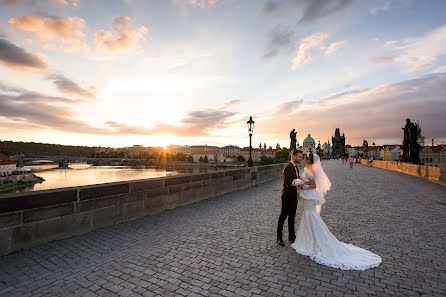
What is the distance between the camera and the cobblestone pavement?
3.18 metres

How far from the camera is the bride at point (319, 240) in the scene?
13.0 feet

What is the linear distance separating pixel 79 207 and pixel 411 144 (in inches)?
1239

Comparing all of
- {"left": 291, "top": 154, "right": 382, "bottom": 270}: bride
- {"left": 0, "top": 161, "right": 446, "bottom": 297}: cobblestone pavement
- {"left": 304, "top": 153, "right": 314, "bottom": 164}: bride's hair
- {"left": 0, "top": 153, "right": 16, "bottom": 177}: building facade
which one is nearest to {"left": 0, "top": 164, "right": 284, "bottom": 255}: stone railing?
{"left": 0, "top": 161, "right": 446, "bottom": 297}: cobblestone pavement

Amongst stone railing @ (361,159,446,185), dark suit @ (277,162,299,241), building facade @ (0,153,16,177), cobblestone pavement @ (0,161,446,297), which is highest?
dark suit @ (277,162,299,241)

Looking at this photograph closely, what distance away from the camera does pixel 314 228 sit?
4.44 metres

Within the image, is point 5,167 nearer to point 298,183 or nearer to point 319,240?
point 298,183

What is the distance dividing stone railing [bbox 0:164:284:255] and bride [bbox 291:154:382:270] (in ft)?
13.8

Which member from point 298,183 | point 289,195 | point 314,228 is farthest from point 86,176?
point 314,228

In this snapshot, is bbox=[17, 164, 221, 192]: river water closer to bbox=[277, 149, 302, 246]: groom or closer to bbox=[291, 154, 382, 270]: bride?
bbox=[277, 149, 302, 246]: groom

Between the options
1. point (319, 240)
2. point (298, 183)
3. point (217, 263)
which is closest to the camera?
point (217, 263)

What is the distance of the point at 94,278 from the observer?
342 cm

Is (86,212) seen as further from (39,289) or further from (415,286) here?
(415,286)

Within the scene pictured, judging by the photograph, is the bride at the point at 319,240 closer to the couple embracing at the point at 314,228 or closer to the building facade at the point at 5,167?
the couple embracing at the point at 314,228

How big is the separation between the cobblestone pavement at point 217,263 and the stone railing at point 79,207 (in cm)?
24
